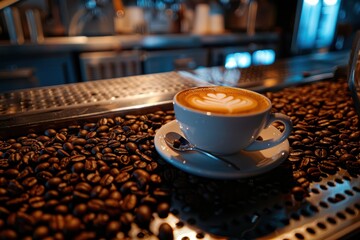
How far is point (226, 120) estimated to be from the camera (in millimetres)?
450

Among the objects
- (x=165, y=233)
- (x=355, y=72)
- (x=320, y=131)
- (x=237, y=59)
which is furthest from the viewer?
(x=237, y=59)

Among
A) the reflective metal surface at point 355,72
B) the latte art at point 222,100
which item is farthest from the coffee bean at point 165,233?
the reflective metal surface at point 355,72

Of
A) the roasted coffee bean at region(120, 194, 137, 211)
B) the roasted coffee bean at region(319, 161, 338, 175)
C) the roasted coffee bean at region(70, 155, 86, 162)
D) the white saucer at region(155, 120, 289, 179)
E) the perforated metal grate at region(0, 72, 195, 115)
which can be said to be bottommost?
the roasted coffee bean at region(319, 161, 338, 175)

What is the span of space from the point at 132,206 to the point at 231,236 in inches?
6.2

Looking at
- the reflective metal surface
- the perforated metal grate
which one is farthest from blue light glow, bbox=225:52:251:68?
the reflective metal surface

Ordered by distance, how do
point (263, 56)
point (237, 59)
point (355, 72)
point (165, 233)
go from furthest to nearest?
point (263, 56) → point (237, 59) → point (355, 72) → point (165, 233)

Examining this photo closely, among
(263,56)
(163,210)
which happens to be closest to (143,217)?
(163,210)

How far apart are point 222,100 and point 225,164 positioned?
13cm

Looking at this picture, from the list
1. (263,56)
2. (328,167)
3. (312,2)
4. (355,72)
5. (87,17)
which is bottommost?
(263,56)

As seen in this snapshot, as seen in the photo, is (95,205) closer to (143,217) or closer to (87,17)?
(143,217)

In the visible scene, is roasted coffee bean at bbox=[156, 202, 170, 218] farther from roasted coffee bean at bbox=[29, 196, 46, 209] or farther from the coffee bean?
roasted coffee bean at bbox=[29, 196, 46, 209]

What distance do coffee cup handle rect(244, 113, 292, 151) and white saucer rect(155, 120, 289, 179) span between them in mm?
12

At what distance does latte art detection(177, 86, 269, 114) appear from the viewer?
49cm

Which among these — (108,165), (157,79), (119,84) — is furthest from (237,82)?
(108,165)
